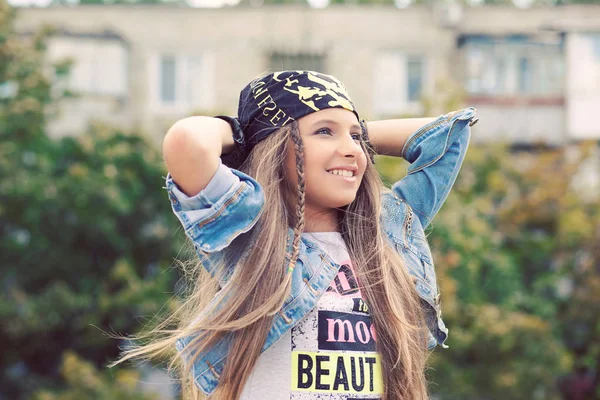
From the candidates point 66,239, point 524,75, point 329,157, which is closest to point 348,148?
point 329,157

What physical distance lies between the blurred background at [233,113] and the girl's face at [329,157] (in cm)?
731

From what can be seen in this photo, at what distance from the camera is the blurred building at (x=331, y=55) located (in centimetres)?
1698

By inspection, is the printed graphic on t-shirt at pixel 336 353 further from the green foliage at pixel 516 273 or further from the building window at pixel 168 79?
the building window at pixel 168 79

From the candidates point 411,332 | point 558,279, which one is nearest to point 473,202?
point 558,279

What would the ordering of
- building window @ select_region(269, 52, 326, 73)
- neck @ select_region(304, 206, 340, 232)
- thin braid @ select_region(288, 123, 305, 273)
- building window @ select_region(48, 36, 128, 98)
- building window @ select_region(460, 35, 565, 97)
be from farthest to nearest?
1. building window @ select_region(269, 52, 326, 73)
2. building window @ select_region(460, 35, 565, 97)
3. building window @ select_region(48, 36, 128, 98)
4. neck @ select_region(304, 206, 340, 232)
5. thin braid @ select_region(288, 123, 305, 273)

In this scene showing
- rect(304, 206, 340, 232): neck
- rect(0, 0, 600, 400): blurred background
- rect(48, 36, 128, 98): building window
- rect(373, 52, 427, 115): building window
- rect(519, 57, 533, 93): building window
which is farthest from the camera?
rect(373, 52, 427, 115): building window

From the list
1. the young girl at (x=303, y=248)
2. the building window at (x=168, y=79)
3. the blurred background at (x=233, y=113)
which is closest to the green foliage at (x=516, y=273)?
the blurred background at (x=233, y=113)

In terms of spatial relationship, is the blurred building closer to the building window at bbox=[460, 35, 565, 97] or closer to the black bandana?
the building window at bbox=[460, 35, 565, 97]

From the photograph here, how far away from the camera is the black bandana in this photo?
2.65m

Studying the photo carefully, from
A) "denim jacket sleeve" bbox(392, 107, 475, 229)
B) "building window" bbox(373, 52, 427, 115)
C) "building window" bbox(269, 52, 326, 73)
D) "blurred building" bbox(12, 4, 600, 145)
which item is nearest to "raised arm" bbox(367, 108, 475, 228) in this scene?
"denim jacket sleeve" bbox(392, 107, 475, 229)

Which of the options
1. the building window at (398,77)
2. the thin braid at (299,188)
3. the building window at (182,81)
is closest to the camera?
the thin braid at (299,188)

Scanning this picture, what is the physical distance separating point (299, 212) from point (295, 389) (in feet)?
1.73

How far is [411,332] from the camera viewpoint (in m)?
2.64

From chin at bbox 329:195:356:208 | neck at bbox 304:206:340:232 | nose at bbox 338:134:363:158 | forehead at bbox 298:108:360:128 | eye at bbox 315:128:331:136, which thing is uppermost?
forehead at bbox 298:108:360:128
